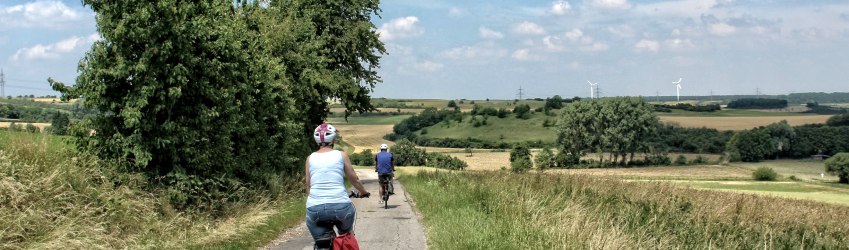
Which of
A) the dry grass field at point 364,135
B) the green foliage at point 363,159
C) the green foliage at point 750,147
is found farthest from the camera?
the dry grass field at point 364,135

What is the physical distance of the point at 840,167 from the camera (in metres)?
70.3

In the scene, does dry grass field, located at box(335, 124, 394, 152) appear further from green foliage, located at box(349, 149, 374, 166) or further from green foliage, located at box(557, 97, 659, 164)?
green foliage, located at box(557, 97, 659, 164)

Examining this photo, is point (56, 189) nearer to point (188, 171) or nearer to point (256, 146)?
point (188, 171)

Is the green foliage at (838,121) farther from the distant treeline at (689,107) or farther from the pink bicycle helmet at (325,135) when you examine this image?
the pink bicycle helmet at (325,135)

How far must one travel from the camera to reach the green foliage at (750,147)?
8950 centimetres

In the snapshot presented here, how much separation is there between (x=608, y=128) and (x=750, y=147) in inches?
728

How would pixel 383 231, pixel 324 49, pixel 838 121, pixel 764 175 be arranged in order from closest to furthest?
pixel 383 231, pixel 324 49, pixel 764 175, pixel 838 121

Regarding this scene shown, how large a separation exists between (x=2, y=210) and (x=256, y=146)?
11.9 m

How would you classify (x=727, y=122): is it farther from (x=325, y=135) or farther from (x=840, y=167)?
(x=325, y=135)

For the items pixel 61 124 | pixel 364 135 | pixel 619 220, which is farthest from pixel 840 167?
pixel 61 124

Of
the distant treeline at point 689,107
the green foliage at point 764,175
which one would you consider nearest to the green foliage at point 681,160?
the green foliage at point 764,175

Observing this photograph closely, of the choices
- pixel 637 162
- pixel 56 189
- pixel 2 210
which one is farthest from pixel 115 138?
pixel 637 162

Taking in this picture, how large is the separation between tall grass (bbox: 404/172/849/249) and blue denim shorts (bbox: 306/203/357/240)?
342cm

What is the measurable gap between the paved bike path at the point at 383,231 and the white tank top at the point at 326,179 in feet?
15.7
